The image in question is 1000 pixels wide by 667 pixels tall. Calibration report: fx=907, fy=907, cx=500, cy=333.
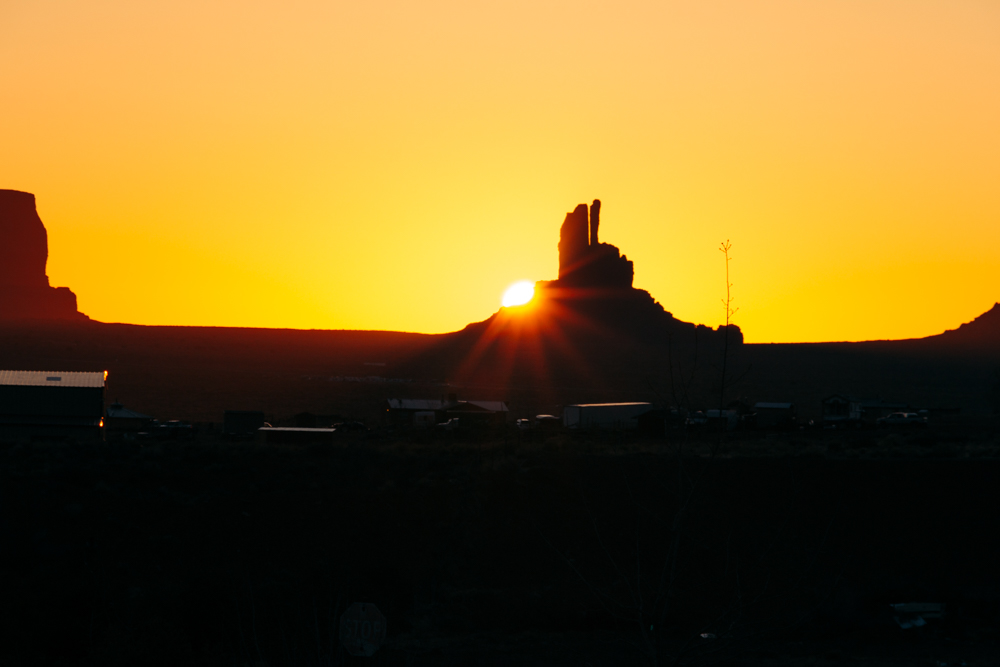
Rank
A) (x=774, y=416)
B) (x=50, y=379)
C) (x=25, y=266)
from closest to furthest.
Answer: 1. (x=50, y=379)
2. (x=774, y=416)
3. (x=25, y=266)

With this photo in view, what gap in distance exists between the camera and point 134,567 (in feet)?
88.2

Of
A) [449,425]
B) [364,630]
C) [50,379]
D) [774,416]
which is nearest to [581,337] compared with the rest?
[774,416]

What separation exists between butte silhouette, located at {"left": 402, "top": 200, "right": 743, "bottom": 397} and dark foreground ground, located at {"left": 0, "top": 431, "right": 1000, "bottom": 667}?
48917mm

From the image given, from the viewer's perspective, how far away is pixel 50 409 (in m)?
48.5

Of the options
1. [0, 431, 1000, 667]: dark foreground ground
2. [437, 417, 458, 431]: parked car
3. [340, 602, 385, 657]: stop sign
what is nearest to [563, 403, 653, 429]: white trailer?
[437, 417, 458, 431]: parked car

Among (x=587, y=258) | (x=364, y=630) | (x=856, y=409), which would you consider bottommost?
(x=364, y=630)

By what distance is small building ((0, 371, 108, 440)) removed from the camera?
157ft

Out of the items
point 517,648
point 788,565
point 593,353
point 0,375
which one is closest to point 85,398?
point 0,375

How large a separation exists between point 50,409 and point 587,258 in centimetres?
10556

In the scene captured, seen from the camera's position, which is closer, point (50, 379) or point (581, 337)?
point (50, 379)

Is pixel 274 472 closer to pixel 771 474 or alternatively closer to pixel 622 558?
pixel 622 558

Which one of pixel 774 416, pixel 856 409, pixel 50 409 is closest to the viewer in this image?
pixel 50 409

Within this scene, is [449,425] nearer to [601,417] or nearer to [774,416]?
[601,417]

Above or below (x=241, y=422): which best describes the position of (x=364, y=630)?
below
